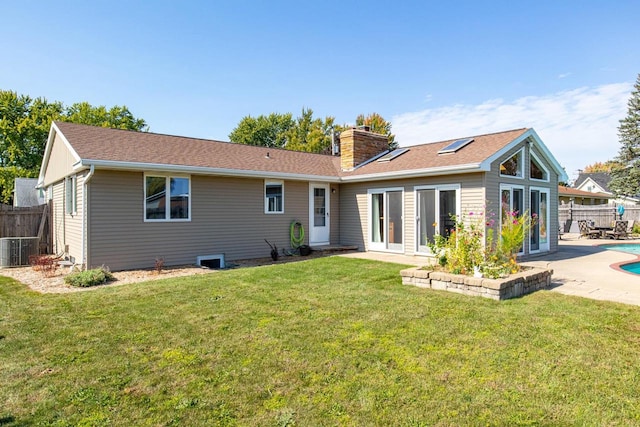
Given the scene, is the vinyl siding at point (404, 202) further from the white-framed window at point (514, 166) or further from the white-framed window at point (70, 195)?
the white-framed window at point (70, 195)

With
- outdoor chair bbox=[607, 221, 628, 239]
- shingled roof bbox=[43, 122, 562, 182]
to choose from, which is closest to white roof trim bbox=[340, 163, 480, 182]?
shingled roof bbox=[43, 122, 562, 182]

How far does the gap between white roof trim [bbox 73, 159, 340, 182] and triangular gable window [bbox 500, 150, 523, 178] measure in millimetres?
5040

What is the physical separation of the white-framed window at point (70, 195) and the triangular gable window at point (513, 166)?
1145 cm

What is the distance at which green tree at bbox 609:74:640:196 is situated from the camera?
94.5ft

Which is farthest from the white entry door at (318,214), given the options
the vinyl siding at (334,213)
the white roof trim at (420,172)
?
the white roof trim at (420,172)

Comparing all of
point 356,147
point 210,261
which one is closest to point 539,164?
point 356,147

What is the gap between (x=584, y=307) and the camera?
5.09 meters

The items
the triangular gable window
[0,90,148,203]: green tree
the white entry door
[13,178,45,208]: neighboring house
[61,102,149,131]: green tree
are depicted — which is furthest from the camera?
Answer: [61,102,149,131]: green tree

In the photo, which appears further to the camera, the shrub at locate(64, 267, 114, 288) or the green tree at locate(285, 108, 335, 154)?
the green tree at locate(285, 108, 335, 154)

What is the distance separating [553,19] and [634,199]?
28.7 meters

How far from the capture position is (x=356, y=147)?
13.7 m

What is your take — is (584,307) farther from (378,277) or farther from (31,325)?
(31,325)

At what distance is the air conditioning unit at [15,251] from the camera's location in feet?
33.7

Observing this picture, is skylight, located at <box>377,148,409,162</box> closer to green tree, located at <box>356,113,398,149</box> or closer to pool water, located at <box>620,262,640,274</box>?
pool water, located at <box>620,262,640,274</box>
